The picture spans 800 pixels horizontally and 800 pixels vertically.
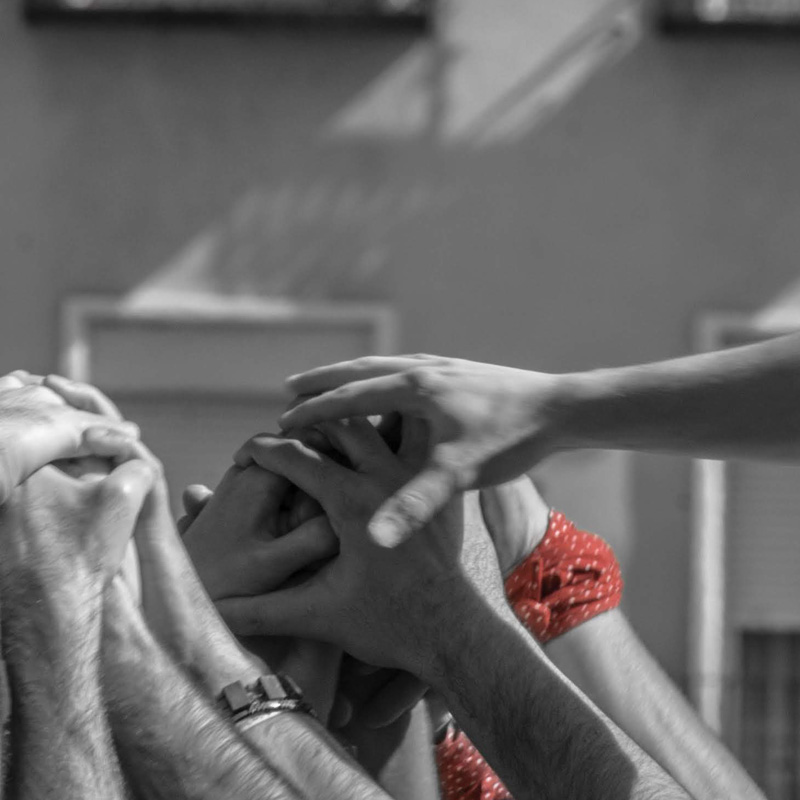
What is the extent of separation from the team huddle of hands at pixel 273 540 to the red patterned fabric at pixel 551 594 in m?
0.03

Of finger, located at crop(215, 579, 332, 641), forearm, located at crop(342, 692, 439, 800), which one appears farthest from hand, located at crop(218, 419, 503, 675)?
forearm, located at crop(342, 692, 439, 800)

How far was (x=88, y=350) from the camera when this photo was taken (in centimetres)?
654

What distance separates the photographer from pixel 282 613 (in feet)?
5.02

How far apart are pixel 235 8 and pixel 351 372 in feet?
16.8

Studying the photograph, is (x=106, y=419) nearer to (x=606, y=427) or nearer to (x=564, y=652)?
(x=606, y=427)

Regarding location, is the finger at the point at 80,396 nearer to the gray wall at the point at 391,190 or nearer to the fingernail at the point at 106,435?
the fingernail at the point at 106,435

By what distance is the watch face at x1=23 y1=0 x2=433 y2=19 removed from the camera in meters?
6.45

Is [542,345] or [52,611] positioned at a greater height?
[52,611]

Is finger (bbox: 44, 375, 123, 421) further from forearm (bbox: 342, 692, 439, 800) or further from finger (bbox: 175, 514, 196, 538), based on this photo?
forearm (bbox: 342, 692, 439, 800)

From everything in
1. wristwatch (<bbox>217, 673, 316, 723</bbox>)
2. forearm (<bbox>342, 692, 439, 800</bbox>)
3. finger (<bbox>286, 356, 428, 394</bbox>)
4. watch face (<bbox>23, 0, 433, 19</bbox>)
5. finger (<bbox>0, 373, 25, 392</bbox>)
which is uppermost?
watch face (<bbox>23, 0, 433, 19</bbox>)

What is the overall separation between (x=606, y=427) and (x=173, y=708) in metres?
0.49

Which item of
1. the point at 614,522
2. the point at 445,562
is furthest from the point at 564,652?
the point at 614,522

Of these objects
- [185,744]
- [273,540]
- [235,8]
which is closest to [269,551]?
[273,540]

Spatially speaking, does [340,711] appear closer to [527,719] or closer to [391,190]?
[527,719]
